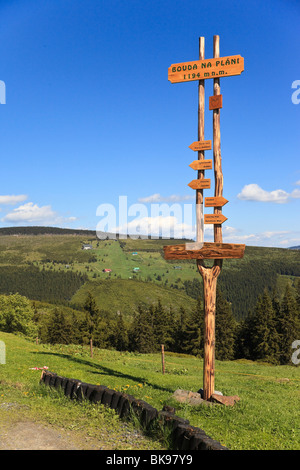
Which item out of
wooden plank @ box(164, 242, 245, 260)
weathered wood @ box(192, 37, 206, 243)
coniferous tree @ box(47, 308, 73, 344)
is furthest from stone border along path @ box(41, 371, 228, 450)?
coniferous tree @ box(47, 308, 73, 344)

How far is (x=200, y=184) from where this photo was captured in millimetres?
15094

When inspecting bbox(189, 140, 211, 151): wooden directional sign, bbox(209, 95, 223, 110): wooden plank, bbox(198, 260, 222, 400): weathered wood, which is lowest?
bbox(198, 260, 222, 400): weathered wood

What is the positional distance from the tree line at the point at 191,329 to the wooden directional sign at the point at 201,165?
46.7m

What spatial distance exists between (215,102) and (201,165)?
2852 mm

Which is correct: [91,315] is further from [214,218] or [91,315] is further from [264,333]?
[214,218]

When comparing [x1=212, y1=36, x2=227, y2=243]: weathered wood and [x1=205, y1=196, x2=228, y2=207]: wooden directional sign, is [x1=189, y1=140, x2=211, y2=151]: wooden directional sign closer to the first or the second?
[x1=212, y1=36, x2=227, y2=243]: weathered wood

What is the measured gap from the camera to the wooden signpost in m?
14.5

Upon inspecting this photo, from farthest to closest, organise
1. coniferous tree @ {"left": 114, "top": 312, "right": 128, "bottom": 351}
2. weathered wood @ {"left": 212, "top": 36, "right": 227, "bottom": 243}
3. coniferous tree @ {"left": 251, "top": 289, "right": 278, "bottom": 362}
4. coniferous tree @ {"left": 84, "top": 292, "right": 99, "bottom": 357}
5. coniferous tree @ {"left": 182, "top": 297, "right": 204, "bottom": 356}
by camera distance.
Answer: coniferous tree @ {"left": 114, "top": 312, "right": 128, "bottom": 351} → coniferous tree @ {"left": 84, "top": 292, "right": 99, "bottom": 357} → coniferous tree @ {"left": 182, "top": 297, "right": 204, "bottom": 356} → coniferous tree @ {"left": 251, "top": 289, "right": 278, "bottom": 362} → weathered wood @ {"left": 212, "top": 36, "right": 227, "bottom": 243}

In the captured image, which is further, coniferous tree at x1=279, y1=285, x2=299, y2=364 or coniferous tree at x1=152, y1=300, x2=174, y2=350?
coniferous tree at x1=152, y1=300, x2=174, y2=350

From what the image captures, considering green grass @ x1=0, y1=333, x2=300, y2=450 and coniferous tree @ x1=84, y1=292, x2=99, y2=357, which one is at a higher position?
green grass @ x1=0, y1=333, x2=300, y2=450

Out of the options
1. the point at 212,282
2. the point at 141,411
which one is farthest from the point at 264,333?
the point at 141,411

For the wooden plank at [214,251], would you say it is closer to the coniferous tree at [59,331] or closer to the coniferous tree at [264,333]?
the coniferous tree at [264,333]

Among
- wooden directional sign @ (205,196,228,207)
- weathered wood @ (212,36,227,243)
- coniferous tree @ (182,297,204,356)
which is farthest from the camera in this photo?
coniferous tree @ (182,297,204,356)
